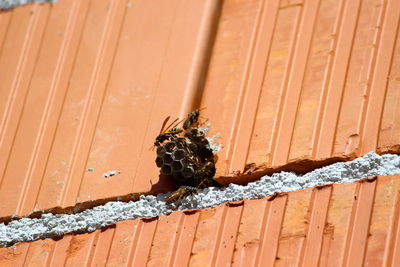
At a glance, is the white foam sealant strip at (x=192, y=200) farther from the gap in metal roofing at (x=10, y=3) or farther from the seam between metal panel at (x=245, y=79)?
the gap in metal roofing at (x=10, y=3)

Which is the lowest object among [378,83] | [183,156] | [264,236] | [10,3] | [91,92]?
[264,236]


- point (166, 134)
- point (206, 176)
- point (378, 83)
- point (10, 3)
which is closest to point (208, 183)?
point (206, 176)

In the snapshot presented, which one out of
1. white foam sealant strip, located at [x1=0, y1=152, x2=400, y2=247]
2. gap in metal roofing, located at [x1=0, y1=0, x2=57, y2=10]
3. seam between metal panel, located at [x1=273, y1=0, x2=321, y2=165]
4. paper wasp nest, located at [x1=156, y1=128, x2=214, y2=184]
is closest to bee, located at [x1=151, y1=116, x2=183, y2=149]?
paper wasp nest, located at [x1=156, y1=128, x2=214, y2=184]

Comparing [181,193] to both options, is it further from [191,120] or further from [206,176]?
[191,120]

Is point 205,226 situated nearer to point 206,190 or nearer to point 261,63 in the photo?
point 206,190

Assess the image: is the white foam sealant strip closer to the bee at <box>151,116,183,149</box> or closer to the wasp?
the wasp

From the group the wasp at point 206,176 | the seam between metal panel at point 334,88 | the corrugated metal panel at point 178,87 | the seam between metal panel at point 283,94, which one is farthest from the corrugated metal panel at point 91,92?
the seam between metal panel at point 334,88

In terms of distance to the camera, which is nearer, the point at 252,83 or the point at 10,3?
the point at 252,83
